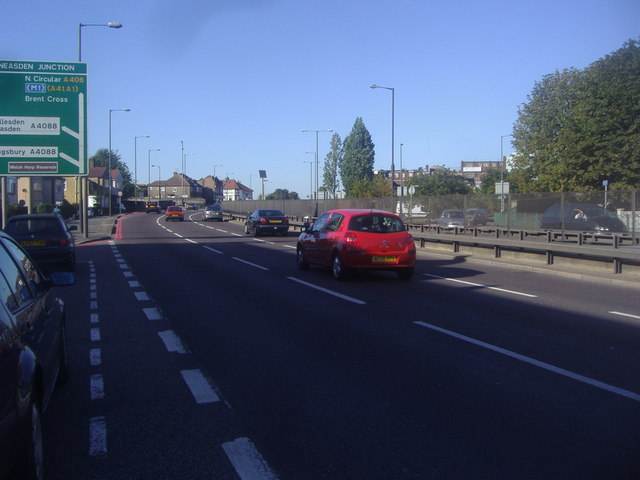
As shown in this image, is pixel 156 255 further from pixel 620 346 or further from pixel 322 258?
pixel 620 346

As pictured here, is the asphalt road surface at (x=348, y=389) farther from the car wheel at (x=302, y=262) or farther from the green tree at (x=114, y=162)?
the green tree at (x=114, y=162)

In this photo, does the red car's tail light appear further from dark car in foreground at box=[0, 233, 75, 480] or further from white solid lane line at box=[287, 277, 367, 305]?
dark car in foreground at box=[0, 233, 75, 480]

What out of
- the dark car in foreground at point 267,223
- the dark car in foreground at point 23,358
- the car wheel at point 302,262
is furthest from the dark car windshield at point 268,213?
the dark car in foreground at point 23,358

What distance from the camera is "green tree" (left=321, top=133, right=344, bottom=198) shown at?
111 metres

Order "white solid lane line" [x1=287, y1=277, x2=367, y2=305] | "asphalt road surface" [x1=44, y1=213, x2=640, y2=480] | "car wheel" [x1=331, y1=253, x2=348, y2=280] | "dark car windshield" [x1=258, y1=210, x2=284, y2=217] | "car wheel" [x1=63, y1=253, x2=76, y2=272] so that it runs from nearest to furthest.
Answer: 1. "asphalt road surface" [x1=44, y1=213, x2=640, y2=480]
2. "white solid lane line" [x1=287, y1=277, x2=367, y2=305]
3. "car wheel" [x1=331, y1=253, x2=348, y2=280]
4. "car wheel" [x1=63, y1=253, x2=76, y2=272]
5. "dark car windshield" [x1=258, y1=210, x2=284, y2=217]

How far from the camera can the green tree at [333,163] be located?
11119 centimetres

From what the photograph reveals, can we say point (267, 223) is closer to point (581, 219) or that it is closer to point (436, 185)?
point (581, 219)

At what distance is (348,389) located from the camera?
568cm

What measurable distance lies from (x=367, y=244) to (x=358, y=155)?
89923 millimetres

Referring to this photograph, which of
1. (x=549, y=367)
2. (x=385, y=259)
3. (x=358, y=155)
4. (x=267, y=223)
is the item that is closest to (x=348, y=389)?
(x=549, y=367)

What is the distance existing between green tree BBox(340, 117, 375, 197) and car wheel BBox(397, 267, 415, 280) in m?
87.8

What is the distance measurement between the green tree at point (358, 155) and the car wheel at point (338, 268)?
88.0 m

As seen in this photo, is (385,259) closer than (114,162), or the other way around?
(385,259)

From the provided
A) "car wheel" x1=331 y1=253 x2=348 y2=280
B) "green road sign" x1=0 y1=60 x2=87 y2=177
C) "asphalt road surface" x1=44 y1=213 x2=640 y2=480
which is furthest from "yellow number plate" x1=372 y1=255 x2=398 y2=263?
"green road sign" x1=0 y1=60 x2=87 y2=177
